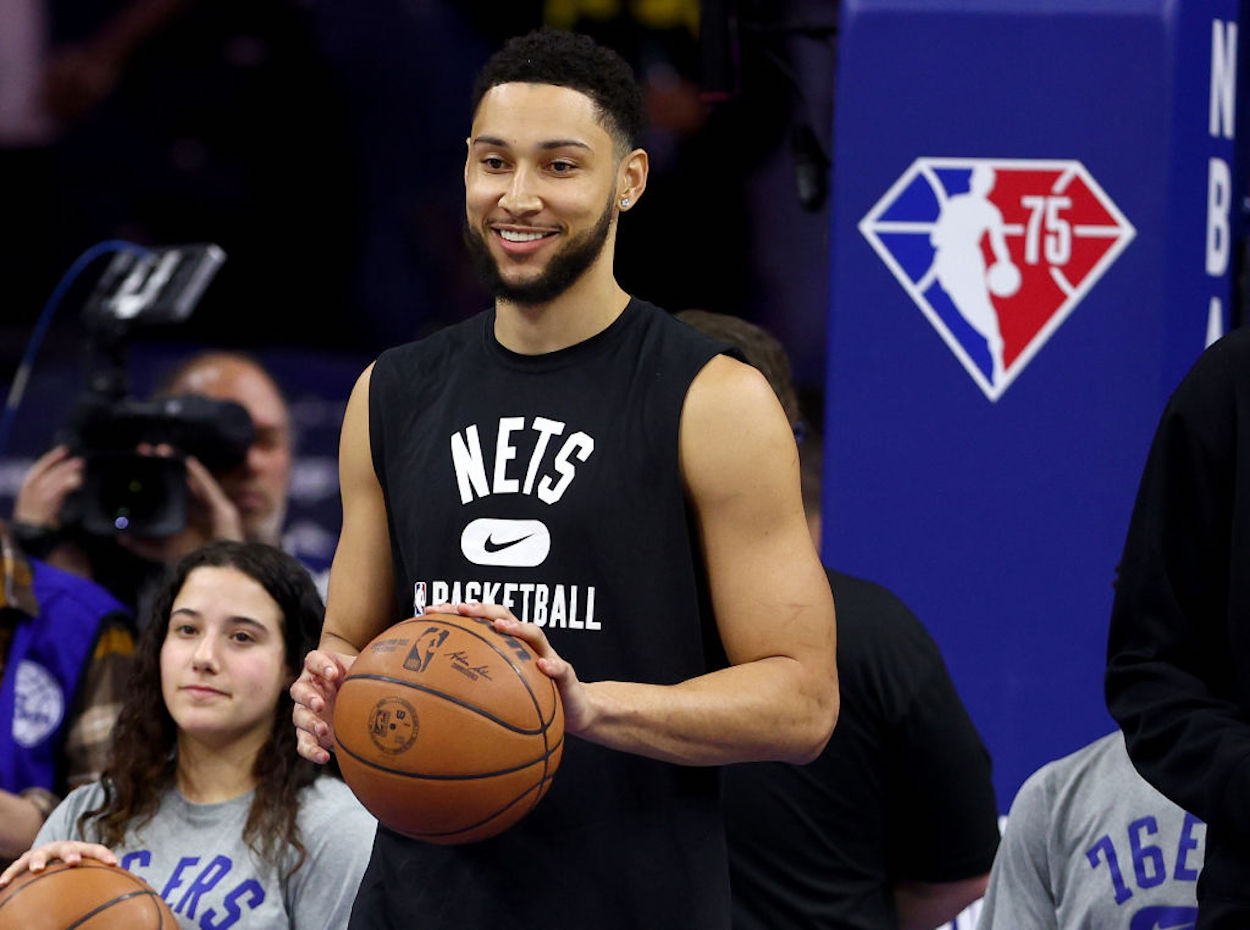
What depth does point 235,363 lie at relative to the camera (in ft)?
23.1

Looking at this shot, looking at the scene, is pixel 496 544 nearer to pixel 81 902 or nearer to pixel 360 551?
pixel 360 551

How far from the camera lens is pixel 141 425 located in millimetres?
5074

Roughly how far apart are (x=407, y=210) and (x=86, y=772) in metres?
3.45

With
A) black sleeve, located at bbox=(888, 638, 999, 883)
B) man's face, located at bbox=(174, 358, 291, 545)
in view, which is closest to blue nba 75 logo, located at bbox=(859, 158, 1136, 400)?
black sleeve, located at bbox=(888, 638, 999, 883)

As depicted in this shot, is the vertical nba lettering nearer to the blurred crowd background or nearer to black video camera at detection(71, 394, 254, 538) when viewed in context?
the blurred crowd background

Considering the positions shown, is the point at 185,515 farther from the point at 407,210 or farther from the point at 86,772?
the point at 407,210

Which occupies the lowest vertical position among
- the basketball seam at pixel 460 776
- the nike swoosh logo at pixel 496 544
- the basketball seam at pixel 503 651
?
the basketball seam at pixel 460 776

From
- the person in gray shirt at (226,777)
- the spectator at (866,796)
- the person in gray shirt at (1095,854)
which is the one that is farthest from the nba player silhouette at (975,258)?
the person in gray shirt at (226,777)

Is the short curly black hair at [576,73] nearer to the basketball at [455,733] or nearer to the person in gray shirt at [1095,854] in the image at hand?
the basketball at [455,733]

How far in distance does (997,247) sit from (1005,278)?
76mm

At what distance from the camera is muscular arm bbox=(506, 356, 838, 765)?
2297 millimetres

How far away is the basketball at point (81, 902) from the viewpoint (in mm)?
2918

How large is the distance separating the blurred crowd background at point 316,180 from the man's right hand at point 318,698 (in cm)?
463

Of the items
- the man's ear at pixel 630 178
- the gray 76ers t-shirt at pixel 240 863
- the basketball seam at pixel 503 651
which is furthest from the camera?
the gray 76ers t-shirt at pixel 240 863
